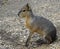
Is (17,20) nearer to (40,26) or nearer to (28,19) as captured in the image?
(28,19)

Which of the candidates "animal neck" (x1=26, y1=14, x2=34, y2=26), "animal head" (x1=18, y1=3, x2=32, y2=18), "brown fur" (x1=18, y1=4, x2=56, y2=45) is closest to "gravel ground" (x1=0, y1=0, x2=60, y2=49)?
"brown fur" (x1=18, y1=4, x2=56, y2=45)

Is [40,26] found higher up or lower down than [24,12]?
lower down

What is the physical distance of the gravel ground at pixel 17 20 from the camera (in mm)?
5289

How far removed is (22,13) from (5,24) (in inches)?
59.3

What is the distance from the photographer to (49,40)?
5.11 meters

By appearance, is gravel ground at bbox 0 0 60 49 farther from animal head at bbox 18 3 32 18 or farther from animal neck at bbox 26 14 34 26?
animal head at bbox 18 3 32 18

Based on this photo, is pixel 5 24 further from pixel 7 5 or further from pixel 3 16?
pixel 7 5

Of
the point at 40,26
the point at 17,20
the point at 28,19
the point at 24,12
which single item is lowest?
the point at 17,20

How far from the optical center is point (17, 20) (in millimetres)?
7074

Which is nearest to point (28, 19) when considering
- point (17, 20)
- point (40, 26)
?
point (40, 26)

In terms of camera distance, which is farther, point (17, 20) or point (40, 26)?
point (17, 20)

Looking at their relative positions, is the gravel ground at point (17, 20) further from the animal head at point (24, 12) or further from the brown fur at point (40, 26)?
the animal head at point (24, 12)

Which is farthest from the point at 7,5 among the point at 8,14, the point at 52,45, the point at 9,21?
the point at 52,45

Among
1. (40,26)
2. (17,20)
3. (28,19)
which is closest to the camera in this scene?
(40,26)
